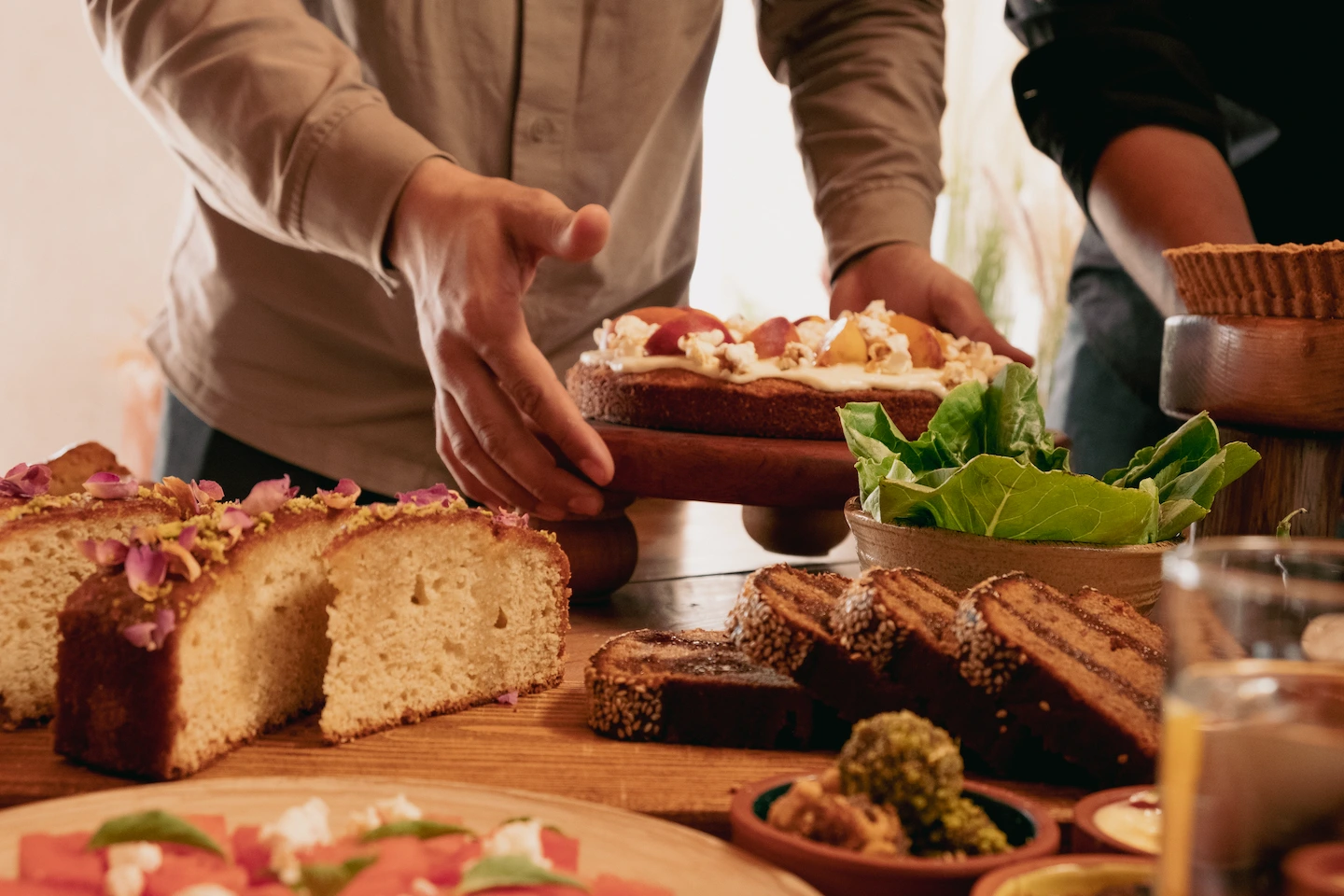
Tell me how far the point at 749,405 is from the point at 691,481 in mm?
223

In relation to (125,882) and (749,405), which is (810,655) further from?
(749,405)

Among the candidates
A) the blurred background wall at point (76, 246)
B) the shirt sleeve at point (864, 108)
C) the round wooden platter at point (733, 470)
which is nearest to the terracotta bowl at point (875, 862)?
the round wooden platter at point (733, 470)

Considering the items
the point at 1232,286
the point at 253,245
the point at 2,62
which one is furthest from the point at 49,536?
the point at 2,62

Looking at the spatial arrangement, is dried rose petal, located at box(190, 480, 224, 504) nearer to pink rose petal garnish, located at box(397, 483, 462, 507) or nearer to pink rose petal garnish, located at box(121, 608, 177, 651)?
pink rose petal garnish, located at box(397, 483, 462, 507)

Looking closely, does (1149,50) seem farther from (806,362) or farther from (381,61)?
(381,61)

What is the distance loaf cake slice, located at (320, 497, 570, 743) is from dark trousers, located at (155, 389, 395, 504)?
1454 mm

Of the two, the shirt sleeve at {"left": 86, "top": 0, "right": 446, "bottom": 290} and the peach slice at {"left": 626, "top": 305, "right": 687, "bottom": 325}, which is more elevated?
the shirt sleeve at {"left": 86, "top": 0, "right": 446, "bottom": 290}

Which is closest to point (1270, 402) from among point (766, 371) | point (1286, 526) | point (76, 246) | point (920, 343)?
point (1286, 526)

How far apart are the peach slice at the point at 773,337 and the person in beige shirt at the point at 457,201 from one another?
0.39 meters

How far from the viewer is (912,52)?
3404 mm

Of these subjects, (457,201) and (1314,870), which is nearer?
(1314,870)

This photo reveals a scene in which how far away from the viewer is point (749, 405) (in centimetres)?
233

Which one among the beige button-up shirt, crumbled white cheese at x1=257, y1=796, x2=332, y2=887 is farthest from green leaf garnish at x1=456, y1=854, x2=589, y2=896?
the beige button-up shirt

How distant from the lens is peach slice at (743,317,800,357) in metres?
2.49
